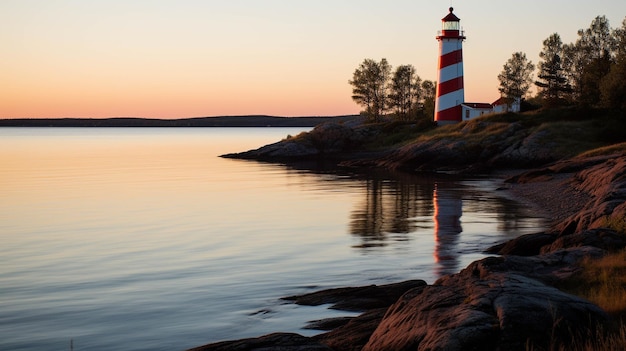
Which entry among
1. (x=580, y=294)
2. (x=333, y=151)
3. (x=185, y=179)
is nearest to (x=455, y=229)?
(x=580, y=294)

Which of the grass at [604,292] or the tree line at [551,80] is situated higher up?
the tree line at [551,80]

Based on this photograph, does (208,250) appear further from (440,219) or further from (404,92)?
(404,92)

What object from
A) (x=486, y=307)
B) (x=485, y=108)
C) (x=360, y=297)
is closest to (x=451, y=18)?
(x=485, y=108)

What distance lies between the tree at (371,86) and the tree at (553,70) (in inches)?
1164

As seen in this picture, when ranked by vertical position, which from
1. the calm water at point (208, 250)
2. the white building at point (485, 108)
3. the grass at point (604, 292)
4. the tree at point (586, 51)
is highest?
the tree at point (586, 51)

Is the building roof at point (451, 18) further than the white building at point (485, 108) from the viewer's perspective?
No

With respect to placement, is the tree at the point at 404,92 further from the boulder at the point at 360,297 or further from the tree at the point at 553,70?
the boulder at the point at 360,297

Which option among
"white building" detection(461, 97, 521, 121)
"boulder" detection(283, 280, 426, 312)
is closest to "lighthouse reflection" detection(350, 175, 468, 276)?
"boulder" detection(283, 280, 426, 312)

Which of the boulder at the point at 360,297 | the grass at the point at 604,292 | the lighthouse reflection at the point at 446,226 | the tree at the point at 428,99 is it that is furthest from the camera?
the tree at the point at 428,99

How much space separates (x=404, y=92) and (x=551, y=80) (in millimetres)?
29829

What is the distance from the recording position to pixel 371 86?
116m

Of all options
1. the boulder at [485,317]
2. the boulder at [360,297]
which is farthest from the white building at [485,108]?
the boulder at [485,317]

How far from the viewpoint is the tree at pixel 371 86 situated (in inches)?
4582

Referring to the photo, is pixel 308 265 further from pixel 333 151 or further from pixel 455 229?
pixel 333 151
